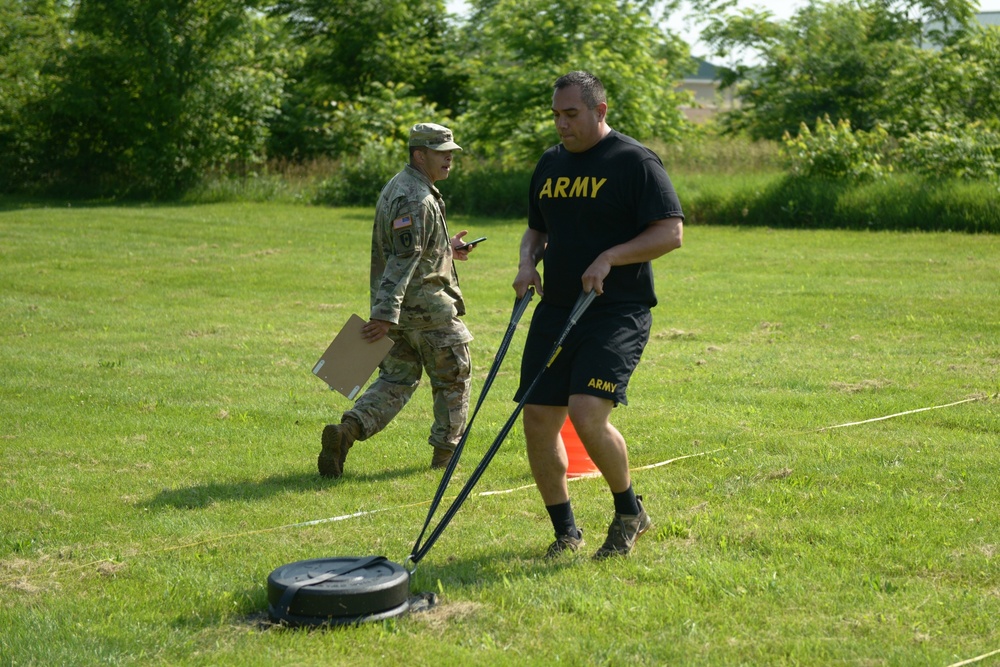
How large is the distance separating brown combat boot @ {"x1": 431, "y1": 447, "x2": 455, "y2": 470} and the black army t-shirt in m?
2.10

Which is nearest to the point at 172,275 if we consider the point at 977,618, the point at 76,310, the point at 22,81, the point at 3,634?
the point at 76,310

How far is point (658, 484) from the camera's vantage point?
6641 millimetres

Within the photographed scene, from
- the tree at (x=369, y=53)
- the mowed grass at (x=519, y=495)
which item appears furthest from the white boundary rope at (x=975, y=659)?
the tree at (x=369, y=53)

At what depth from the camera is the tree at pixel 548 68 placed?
85.4ft

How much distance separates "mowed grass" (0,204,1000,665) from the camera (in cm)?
443

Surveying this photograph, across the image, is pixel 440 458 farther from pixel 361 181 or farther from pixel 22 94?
pixel 22 94

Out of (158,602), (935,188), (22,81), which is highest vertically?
(22,81)

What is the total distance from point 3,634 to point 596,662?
223 centimetres

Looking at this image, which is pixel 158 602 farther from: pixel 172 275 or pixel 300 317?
pixel 172 275

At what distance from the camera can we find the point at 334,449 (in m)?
7.02

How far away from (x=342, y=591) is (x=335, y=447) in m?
2.61

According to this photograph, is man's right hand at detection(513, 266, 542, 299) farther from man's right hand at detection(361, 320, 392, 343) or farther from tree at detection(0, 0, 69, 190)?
tree at detection(0, 0, 69, 190)

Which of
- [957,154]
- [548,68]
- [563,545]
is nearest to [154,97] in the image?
[548,68]

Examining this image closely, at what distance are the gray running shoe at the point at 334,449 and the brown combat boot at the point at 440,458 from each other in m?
0.56
